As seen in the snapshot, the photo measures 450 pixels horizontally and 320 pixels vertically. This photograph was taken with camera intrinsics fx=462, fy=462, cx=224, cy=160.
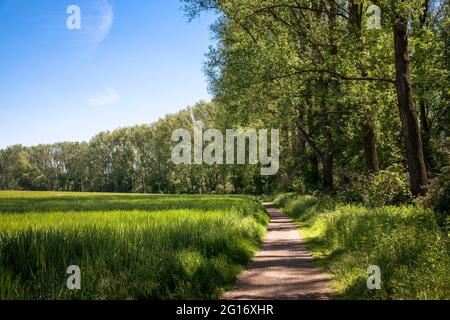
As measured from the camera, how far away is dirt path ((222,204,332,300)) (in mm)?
10039

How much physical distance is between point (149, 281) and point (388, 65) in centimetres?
2012

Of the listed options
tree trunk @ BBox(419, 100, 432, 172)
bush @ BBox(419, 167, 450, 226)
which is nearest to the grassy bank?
bush @ BBox(419, 167, 450, 226)

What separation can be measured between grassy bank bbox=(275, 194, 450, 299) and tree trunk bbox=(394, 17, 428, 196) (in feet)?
10.8

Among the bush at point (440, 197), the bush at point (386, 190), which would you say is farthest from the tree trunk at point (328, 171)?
the bush at point (440, 197)

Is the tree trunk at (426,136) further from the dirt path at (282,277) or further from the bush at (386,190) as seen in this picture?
the dirt path at (282,277)

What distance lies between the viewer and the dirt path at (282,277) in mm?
10039

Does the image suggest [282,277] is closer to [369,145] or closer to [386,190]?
[386,190]

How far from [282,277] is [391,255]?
3.07 metres

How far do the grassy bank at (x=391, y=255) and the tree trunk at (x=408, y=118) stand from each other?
10.8 feet

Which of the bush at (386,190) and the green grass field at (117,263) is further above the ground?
the bush at (386,190)

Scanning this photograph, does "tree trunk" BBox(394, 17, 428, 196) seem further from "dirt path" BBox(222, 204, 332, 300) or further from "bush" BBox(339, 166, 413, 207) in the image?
"dirt path" BBox(222, 204, 332, 300)

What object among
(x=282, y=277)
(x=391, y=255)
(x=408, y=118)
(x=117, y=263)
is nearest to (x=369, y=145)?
(x=408, y=118)

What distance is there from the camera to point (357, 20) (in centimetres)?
2402
